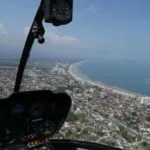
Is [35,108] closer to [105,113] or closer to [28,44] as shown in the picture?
[28,44]

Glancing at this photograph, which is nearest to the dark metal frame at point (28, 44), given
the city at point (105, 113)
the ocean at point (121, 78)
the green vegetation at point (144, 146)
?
the city at point (105, 113)

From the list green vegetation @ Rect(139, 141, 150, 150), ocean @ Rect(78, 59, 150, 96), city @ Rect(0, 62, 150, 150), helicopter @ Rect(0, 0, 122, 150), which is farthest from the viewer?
ocean @ Rect(78, 59, 150, 96)

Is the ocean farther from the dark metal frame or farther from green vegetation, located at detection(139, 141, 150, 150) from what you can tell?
the dark metal frame

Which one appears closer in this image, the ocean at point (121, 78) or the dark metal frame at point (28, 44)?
the dark metal frame at point (28, 44)

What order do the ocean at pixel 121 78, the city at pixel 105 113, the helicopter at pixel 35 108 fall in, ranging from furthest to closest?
1. the ocean at pixel 121 78
2. the city at pixel 105 113
3. the helicopter at pixel 35 108

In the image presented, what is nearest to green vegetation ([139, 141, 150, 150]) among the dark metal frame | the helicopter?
the helicopter

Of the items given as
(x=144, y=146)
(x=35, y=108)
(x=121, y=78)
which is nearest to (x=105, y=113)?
(x=144, y=146)

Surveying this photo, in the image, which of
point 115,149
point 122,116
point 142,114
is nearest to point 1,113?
point 115,149

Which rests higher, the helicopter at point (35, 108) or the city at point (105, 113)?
the helicopter at point (35, 108)

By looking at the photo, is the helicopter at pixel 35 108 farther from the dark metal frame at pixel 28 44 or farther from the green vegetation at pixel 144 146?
the green vegetation at pixel 144 146

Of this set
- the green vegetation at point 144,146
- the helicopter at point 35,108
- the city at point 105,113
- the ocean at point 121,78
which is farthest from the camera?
the ocean at point 121,78
